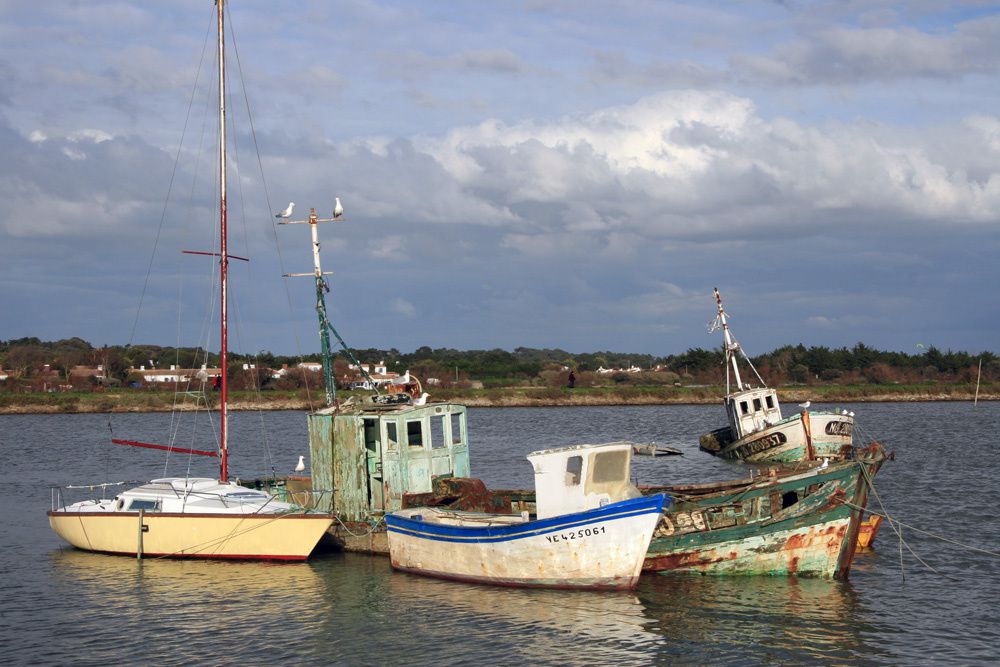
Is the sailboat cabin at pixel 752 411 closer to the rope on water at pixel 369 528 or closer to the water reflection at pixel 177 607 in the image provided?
the rope on water at pixel 369 528

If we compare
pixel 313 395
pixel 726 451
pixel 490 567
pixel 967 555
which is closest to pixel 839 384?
pixel 313 395

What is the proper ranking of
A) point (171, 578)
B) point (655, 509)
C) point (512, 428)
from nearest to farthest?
point (655, 509), point (171, 578), point (512, 428)

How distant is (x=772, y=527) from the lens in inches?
902

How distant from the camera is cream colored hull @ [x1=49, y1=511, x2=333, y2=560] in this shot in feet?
83.8

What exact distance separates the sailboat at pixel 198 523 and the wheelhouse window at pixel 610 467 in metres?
6.87

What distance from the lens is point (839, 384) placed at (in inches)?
4870

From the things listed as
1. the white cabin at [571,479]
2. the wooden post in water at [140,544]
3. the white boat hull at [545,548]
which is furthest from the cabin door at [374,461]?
the wooden post in water at [140,544]

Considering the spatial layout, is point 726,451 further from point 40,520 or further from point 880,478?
point 40,520

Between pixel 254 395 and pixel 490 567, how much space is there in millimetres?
86933

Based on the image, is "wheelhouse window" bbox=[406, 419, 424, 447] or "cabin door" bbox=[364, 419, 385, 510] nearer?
"cabin door" bbox=[364, 419, 385, 510]

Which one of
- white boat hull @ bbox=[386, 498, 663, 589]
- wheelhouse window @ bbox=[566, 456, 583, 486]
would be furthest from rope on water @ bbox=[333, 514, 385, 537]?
wheelhouse window @ bbox=[566, 456, 583, 486]

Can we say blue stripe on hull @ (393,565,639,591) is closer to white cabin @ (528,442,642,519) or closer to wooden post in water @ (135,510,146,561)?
white cabin @ (528,442,642,519)

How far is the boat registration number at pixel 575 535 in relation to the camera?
2170 centimetres

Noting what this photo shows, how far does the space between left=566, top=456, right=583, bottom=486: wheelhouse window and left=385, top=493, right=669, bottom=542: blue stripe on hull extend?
1152 mm
